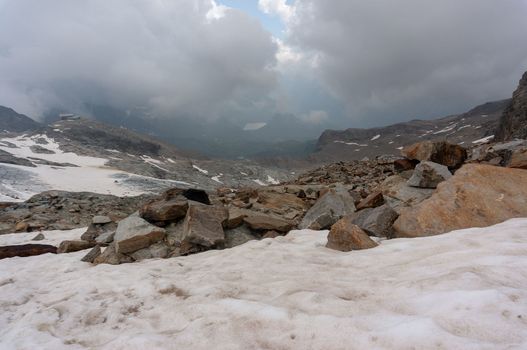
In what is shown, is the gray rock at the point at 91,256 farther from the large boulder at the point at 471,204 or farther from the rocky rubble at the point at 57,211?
the large boulder at the point at 471,204

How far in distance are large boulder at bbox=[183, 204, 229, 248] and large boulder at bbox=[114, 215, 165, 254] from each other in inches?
37.4

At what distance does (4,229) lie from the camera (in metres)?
16.6

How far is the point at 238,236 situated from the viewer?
10.4 m

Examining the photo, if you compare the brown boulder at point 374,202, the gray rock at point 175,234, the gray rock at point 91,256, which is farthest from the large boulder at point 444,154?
the gray rock at point 91,256

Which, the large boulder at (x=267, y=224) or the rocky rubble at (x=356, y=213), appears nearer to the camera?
the rocky rubble at (x=356, y=213)

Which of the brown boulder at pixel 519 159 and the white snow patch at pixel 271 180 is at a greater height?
the brown boulder at pixel 519 159

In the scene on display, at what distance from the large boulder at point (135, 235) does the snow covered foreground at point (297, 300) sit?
120 cm

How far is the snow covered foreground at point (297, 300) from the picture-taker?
12.8 ft

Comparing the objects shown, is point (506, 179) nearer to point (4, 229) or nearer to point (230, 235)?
point (230, 235)

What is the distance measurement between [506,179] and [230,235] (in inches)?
318

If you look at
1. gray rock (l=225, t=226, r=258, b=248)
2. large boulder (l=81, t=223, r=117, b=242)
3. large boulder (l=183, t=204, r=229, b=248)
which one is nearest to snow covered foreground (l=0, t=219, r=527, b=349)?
large boulder (l=183, t=204, r=229, b=248)

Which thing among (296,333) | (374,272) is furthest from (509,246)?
(296,333)

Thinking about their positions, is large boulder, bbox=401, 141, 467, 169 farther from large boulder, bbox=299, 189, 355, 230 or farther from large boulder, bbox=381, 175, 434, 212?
large boulder, bbox=299, 189, 355, 230

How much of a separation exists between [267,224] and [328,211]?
6.95 ft
